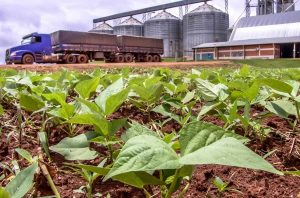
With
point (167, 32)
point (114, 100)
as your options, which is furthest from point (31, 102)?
point (167, 32)

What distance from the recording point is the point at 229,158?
1.41 feet

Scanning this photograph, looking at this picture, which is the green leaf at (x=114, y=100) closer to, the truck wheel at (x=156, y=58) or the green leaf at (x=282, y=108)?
the green leaf at (x=282, y=108)

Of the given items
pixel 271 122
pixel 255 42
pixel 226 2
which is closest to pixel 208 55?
pixel 255 42

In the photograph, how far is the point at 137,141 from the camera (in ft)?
1.57

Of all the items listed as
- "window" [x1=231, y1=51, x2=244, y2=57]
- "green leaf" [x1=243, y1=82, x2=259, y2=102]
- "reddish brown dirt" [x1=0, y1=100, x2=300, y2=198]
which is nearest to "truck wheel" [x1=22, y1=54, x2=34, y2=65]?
"reddish brown dirt" [x1=0, y1=100, x2=300, y2=198]

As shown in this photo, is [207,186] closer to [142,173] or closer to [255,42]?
[142,173]

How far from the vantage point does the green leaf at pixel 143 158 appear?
440mm

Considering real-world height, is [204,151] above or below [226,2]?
below

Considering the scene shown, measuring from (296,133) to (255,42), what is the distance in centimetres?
4069

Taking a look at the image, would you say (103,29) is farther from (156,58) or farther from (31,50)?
(31,50)

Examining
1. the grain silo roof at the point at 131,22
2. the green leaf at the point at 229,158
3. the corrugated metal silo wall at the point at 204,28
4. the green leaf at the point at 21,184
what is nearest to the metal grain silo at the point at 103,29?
the grain silo roof at the point at 131,22

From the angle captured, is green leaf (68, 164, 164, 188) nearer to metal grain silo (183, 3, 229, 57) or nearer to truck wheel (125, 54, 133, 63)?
truck wheel (125, 54, 133, 63)

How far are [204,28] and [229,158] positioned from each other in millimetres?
49388

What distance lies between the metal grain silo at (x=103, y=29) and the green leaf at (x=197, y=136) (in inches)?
2282
